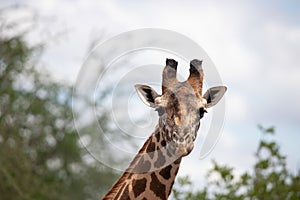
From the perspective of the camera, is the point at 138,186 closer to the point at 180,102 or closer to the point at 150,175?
the point at 150,175

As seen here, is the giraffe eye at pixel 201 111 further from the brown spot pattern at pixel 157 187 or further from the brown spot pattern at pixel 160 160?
the brown spot pattern at pixel 157 187

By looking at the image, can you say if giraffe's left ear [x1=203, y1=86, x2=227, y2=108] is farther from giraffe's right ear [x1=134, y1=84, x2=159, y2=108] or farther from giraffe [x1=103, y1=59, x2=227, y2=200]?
giraffe's right ear [x1=134, y1=84, x2=159, y2=108]

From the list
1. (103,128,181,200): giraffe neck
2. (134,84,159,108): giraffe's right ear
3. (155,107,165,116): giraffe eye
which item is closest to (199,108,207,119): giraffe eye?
(155,107,165,116): giraffe eye

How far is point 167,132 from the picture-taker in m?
8.84

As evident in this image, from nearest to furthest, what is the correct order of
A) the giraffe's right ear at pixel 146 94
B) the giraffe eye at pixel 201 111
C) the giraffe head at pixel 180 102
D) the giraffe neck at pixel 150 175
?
the giraffe head at pixel 180 102 < the giraffe eye at pixel 201 111 < the giraffe neck at pixel 150 175 < the giraffe's right ear at pixel 146 94

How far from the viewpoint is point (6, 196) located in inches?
1256

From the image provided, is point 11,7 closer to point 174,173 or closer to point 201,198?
point 201,198

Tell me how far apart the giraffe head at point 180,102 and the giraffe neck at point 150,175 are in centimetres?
29

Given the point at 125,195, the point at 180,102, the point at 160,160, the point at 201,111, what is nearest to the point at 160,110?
the point at 180,102

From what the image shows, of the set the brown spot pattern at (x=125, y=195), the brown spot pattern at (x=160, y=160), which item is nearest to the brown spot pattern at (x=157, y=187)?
the brown spot pattern at (x=160, y=160)

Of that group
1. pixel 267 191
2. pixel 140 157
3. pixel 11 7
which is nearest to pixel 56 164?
pixel 11 7

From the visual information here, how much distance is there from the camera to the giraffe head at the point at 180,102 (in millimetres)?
8602

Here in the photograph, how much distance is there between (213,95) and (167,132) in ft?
3.43

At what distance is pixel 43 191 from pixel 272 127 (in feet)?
56.0
